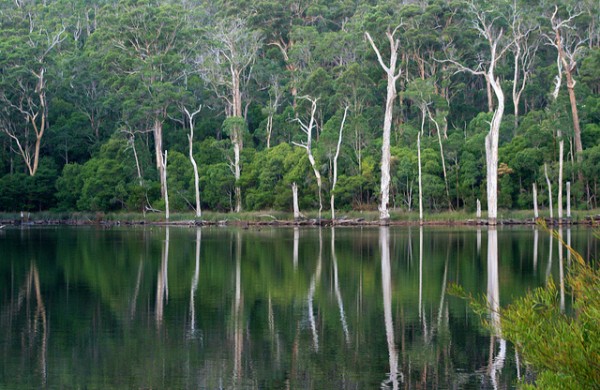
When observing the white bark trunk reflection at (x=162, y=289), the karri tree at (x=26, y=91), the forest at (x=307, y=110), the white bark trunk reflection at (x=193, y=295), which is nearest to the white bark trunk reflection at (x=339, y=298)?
the white bark trunk reflection at (x=193, y=295)

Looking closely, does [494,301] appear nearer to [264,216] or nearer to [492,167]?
[492,167]

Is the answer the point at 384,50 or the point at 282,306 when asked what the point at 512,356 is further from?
the point at 384,50

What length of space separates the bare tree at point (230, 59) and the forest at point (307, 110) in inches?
6.1

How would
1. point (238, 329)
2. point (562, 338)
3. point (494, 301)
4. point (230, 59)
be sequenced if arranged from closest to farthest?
point (562, 338) < point (494, 301) < point (238, 329) < point (230, 59)

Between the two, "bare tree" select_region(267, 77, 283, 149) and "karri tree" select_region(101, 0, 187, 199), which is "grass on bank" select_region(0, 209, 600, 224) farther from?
"bare tree" select_region(267, 77, 283, 149)

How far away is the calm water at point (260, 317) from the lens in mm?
10742

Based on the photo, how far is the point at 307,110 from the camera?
59.2 meters

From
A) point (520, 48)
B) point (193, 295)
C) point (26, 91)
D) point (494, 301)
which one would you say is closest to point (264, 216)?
point (26, 91)

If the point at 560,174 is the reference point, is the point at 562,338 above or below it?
below

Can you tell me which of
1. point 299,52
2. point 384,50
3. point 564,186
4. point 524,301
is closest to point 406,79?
point 384,50

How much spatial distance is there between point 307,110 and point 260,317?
44882 millimetres

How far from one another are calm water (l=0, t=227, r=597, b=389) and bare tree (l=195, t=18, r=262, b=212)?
3185 cm

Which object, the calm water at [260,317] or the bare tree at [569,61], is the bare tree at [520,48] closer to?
the bare tree at [569,61]

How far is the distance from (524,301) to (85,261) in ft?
69.6
